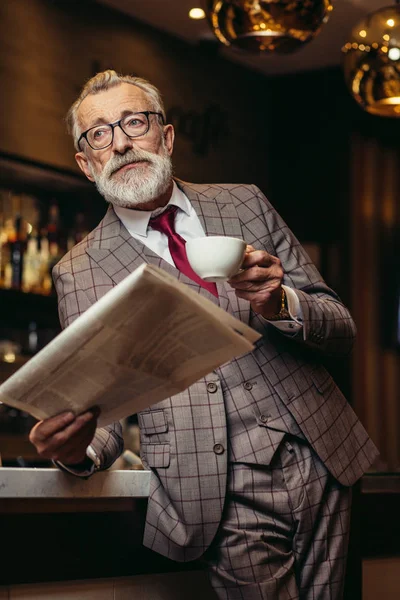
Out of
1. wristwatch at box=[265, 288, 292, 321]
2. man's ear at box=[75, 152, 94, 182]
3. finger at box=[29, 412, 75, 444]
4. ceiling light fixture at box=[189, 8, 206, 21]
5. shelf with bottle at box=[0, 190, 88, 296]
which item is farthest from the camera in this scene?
ceiling light fixture at box=[189, 8, 206, 21]

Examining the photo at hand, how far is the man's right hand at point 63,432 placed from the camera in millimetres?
1307

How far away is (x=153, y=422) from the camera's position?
1598 millimetres

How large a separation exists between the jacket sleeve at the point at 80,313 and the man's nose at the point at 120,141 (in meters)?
0.25

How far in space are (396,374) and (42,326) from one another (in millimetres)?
2159

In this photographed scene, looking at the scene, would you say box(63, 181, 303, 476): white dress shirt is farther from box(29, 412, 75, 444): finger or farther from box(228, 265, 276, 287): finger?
box(29, 412, 75, 444): finger

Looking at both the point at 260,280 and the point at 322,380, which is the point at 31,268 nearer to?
the point at 322,380

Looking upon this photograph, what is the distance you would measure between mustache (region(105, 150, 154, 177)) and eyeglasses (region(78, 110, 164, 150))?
0.13 feet

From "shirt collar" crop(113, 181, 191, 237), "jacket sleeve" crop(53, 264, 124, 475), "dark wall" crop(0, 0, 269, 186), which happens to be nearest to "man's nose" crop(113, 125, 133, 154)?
"shirt collar" crop(113, 181, 191, 237)

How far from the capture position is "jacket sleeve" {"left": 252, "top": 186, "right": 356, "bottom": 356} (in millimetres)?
1576

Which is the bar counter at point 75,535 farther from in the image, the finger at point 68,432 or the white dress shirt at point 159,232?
the white dress shirt at point 159,232

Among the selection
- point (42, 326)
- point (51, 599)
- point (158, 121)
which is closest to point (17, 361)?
point (42, 326)

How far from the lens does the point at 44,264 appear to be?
154 inches

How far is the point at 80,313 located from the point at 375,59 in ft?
4.67

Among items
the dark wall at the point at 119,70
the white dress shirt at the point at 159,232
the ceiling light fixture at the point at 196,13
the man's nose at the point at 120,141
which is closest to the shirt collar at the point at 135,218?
the white dress shirt at the point at 159,232
